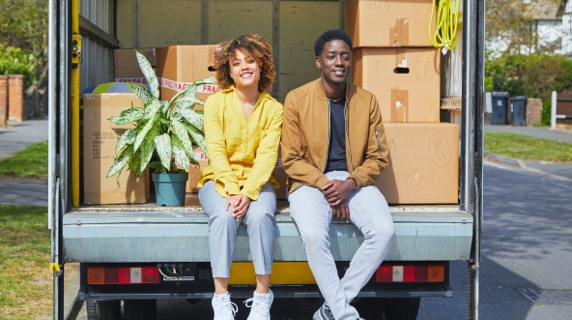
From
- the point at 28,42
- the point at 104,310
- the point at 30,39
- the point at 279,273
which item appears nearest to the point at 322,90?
the point at 279,273

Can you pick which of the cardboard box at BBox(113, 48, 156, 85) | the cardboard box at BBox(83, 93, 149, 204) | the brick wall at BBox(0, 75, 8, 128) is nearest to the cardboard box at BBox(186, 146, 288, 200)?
the cardboard box at BBox(83, 93, 149, 204)

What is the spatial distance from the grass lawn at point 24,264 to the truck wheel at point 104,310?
1.77 feet

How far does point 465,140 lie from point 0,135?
21059 millimetres

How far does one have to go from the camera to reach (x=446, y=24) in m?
5.98

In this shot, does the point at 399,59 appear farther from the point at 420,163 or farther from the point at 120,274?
the point at 120,274

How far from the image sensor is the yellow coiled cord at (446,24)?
593 cm

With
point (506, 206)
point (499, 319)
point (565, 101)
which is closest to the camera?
point (499, 319)

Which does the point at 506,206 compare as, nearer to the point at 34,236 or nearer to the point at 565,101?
the point at 34,236

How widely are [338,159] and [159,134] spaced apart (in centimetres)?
105

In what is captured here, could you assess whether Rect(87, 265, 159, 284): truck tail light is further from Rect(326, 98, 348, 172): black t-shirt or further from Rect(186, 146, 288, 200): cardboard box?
Rect(326, 98, 348, 172): black t-shirt

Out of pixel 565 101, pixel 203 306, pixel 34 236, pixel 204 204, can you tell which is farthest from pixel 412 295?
pixel 565 101

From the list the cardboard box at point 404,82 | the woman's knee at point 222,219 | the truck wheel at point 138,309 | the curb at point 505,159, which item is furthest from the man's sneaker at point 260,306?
the curb at point 505,159

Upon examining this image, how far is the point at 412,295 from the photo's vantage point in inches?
209

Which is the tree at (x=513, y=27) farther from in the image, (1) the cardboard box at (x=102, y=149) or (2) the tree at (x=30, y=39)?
(1) the cardboard box at (x=102, y=149)
